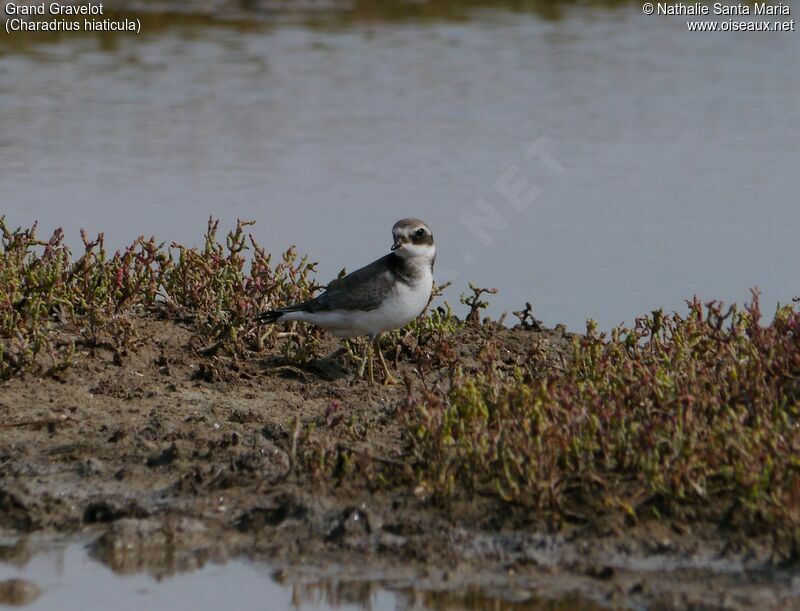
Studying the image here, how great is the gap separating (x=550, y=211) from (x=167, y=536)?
680cm

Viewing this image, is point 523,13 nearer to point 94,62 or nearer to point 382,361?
point 94,62

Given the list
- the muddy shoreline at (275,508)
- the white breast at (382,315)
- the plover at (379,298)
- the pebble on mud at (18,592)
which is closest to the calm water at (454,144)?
the plover at (379,298)

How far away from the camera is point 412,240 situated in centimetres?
916

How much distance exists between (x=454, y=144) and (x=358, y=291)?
6349 millimetres

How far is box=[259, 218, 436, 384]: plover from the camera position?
28.8 ft

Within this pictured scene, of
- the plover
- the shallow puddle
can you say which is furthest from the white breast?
the shallow puddle

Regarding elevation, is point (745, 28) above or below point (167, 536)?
above

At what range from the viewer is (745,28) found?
21.4m

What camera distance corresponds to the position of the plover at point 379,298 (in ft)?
28.8

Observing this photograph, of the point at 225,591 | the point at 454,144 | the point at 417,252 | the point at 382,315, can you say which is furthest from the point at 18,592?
the point at 454,144

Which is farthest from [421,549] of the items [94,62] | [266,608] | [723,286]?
[94,62]

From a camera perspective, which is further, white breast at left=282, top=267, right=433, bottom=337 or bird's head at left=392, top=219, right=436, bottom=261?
bird's head at left=392, top=219, right=436, bottom=261

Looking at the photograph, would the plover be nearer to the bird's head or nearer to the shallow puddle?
the bird's head

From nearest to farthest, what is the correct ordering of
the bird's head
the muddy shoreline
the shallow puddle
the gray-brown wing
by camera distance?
the shallow puddle < the muddy shoreline < the gray-brown wing < the bird's head
